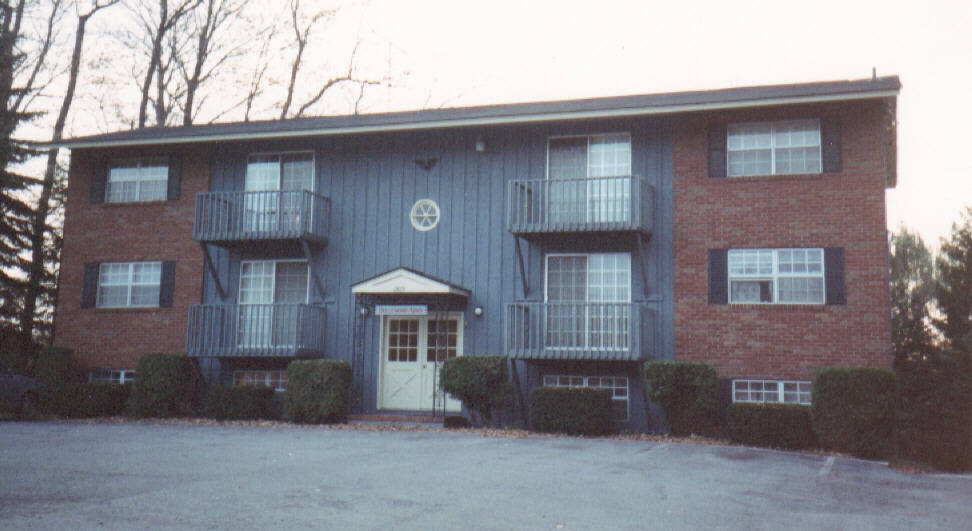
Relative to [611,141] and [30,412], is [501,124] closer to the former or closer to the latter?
[611,141]

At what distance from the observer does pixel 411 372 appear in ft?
62.2

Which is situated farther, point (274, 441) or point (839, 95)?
point (839, 95)

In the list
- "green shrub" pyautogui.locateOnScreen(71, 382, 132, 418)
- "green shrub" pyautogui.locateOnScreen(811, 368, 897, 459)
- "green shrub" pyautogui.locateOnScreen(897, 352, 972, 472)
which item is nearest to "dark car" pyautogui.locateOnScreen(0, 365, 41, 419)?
"green shrub" pyautogui.locateOnScreen(71, 382, 132, 418)

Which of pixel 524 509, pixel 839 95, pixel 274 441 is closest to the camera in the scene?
pixel 524 509

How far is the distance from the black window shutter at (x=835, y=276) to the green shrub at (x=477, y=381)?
6.35m

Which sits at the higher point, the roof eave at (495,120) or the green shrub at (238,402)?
the roof eave at (495,120)

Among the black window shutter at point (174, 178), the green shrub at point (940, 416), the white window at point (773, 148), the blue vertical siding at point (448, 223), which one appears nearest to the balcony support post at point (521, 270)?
the blue vertical siding at point (448, 223)

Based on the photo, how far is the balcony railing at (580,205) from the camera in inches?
674

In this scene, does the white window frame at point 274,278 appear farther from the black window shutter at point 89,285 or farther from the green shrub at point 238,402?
the black window shutter at point 89,285

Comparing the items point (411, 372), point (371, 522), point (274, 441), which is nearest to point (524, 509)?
point (371, 522)

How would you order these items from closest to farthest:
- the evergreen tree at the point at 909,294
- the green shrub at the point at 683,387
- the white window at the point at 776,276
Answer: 1. the green shrub at the point at 683,387
2. the white window at the point at 776,276
3. the evergreen tree at the point at 909,294

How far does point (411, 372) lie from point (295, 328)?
2.71m

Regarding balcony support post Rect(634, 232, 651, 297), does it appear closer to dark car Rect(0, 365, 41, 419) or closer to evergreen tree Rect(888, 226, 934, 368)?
evergreen tree Rect(888, 226, 934, 368)

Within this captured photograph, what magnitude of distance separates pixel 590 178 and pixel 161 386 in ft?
33.6
